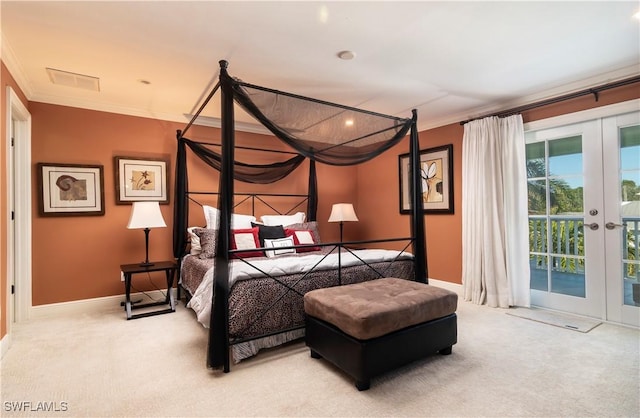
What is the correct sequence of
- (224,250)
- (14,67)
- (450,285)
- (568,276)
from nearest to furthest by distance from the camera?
1. (224,250)
2. (14,67)
3. (568,276)
4. (450,285)

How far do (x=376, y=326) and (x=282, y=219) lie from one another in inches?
104

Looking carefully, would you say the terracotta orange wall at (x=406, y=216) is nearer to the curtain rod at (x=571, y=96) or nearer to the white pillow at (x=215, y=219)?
the curtain rod at (x=571, y=96)

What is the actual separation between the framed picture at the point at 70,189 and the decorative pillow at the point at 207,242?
1.22 m

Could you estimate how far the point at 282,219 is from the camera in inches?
174

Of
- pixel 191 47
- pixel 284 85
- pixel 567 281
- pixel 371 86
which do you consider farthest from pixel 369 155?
pixel 567 281

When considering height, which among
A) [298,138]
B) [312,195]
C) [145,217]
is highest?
[298,138]

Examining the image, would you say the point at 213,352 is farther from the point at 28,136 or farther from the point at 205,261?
the point at 28,136

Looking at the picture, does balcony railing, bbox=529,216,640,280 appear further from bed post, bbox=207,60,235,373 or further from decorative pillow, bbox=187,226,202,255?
decorative pillow, bbox=187,226,202,255

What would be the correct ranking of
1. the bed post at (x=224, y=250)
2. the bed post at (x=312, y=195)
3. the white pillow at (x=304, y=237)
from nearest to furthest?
the bed post at (x=224, y=250) < the white pillow at (x=304, y=237) < the bed post at (x=312, y=195)

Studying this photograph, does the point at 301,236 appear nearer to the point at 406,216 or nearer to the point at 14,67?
the point at 406,216

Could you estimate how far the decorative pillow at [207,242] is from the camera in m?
3.55

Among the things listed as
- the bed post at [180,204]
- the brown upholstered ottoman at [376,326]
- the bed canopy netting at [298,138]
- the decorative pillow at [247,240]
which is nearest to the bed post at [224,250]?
the bed canopy netting at [298,138]

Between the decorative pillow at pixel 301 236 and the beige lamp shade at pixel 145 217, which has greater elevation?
the beige lamp shade at pixel 145 217

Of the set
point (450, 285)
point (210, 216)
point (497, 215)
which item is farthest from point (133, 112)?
point (450, 285)
